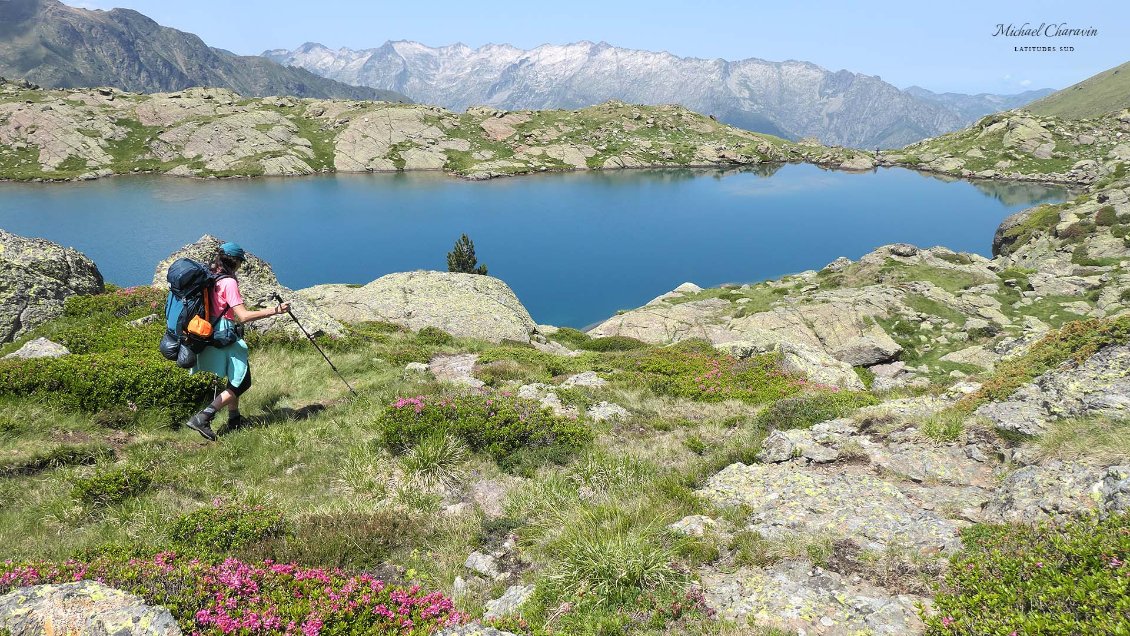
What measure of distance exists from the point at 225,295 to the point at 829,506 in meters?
12.0

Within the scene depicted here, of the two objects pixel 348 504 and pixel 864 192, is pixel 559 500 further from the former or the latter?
pixel 864 192

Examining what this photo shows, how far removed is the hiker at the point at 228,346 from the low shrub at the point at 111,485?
5.85 feet

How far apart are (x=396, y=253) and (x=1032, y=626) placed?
328 feet

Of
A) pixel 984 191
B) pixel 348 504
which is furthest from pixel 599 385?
pixel 984 191

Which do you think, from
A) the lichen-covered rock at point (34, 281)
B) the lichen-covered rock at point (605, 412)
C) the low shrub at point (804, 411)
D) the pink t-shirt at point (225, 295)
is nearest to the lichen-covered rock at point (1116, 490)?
the low shrub at point (804, 411)

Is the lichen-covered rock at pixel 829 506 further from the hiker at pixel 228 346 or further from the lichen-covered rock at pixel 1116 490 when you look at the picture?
the hiker at pixel 228 346

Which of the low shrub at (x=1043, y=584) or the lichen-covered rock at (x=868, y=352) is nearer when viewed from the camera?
the low shrub at (x=1043, y=584)

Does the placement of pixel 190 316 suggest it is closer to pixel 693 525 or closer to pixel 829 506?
pixel 693 525

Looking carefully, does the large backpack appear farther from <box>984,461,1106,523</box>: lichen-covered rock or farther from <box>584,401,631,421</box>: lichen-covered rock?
<box>984,461,1106,523</box>: lichen-covered rock

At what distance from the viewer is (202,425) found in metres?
10.8

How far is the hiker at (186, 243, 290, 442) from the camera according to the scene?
10469mm

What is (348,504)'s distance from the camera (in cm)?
871

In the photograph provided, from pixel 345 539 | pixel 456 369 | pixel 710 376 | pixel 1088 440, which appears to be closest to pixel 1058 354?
pixel 1088 440

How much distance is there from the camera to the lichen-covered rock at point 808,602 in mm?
5602
